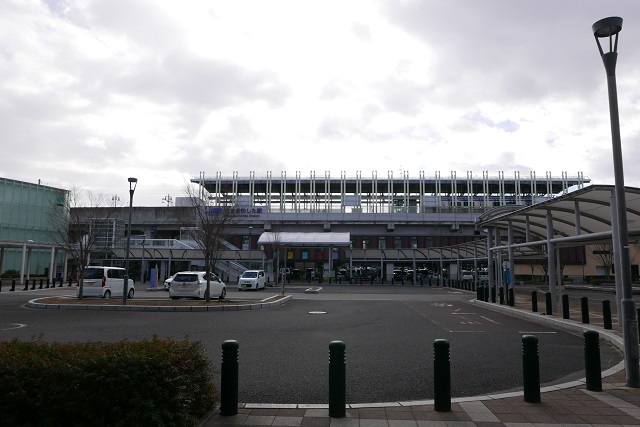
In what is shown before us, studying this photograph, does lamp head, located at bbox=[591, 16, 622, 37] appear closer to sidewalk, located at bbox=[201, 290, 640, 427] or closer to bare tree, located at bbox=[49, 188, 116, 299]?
sidewalk, located at bbox=[201, 290, 640, 427]

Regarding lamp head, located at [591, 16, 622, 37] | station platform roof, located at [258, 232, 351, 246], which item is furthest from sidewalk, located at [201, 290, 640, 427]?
station platform roof, located at [258, 232, 351, 246]

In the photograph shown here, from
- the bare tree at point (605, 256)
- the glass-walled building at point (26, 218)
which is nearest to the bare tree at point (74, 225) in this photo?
the glass-walled building at point (26, 218)

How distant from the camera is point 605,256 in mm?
55969

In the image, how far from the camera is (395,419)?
5.62m

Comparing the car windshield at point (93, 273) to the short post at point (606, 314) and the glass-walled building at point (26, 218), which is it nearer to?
the short post at point (606, 314)

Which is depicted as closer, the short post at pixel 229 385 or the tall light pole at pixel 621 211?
the short post at pixel 229 385

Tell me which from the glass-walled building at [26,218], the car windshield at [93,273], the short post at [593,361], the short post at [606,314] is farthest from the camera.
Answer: the glass-walled building at [26,218]

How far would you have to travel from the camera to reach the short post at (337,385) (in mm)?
5719

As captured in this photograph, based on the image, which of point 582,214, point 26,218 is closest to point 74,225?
point 26,218

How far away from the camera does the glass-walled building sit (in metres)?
46.3

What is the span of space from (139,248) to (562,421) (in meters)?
49.5

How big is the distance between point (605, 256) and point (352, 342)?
55.6 meters

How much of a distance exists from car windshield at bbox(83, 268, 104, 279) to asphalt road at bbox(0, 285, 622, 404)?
424 cm

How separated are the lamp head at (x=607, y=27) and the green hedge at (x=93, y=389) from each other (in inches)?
312
